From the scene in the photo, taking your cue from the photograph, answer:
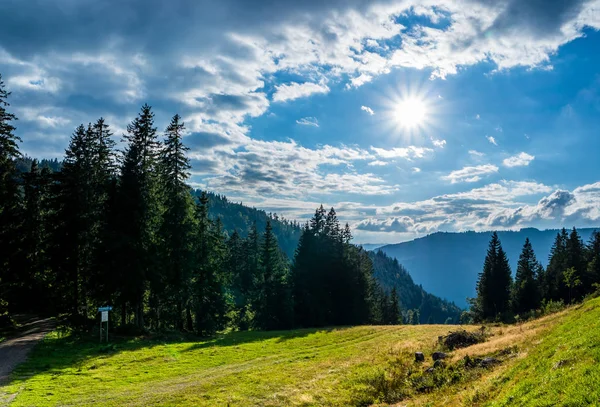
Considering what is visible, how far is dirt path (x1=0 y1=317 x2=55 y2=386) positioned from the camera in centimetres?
2218

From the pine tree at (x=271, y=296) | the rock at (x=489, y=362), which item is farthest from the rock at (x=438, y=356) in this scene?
the pine tree at (x=271, y=296)

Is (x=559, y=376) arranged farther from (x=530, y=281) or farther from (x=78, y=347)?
(x=530, y=281)

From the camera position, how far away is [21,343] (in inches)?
1136

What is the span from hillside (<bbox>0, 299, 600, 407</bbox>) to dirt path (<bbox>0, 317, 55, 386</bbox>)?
78 centimetres

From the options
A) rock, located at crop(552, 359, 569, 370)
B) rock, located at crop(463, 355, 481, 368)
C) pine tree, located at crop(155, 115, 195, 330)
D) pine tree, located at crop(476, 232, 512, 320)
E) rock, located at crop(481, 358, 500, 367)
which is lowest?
pine tree, located at crop(476, 232, 512, 320)

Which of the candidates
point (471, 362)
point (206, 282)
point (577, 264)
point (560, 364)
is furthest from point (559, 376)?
point (577, 264)

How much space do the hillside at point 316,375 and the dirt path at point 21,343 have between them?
78 cm

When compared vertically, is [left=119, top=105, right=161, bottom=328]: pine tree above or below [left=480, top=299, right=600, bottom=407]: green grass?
above

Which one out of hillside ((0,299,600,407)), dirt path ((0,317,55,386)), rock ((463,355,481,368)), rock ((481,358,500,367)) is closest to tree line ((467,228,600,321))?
hillside ((0,299,600,407))

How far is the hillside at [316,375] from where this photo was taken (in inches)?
466

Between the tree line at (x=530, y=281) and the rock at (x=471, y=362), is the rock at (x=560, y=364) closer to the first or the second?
the rock at (x=471, y=362)

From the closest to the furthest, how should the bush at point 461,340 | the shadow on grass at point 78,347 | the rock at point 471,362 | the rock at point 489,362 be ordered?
the rock at point 489,362 → the rock at point 471,362 → the shadow on grass at point 78,347 → the bush at point 461,340

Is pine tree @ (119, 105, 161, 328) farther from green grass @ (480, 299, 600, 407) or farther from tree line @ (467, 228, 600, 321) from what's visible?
tree line @ (467, 228, 600, 321)

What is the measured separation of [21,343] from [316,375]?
25.4m
